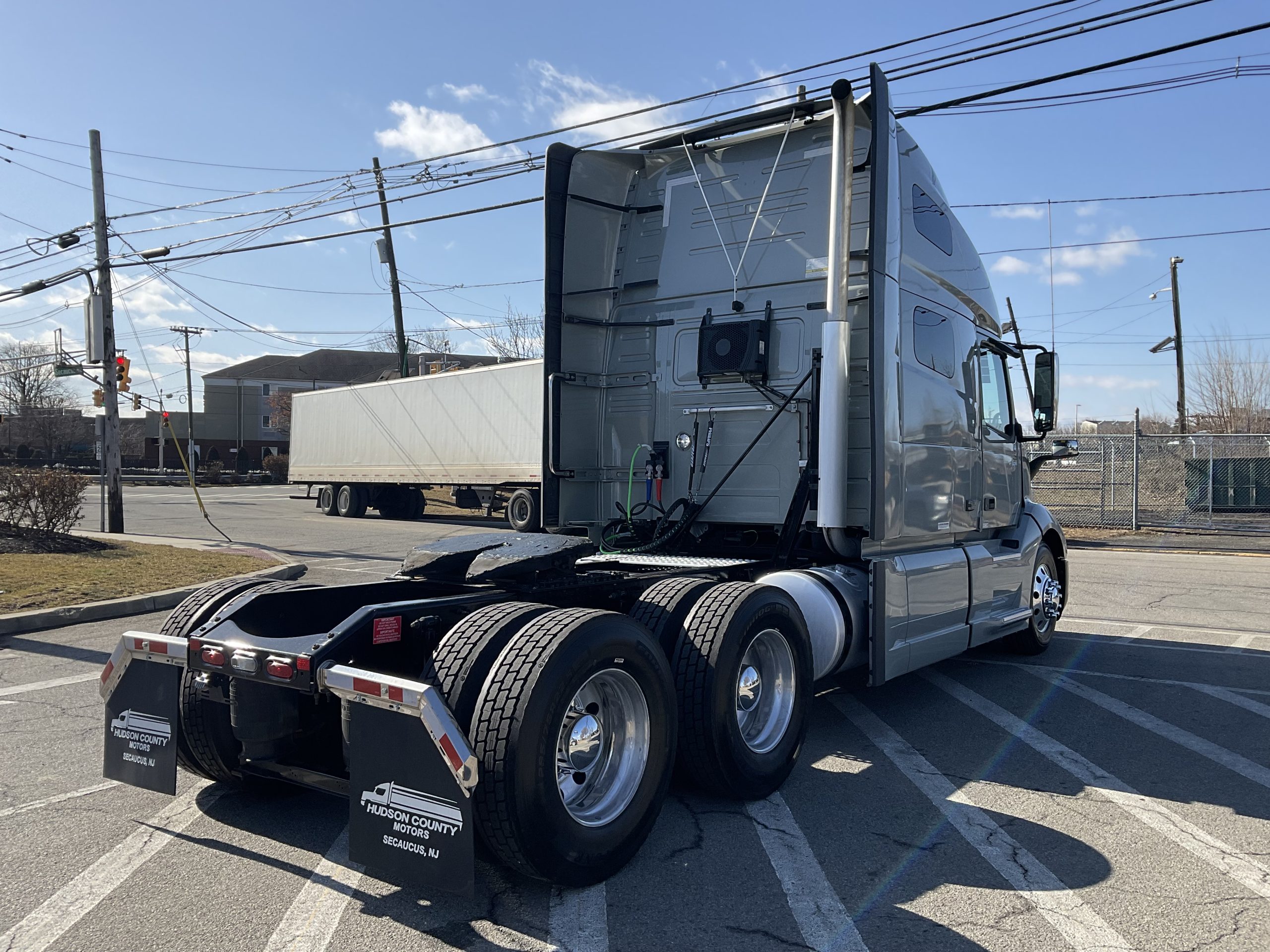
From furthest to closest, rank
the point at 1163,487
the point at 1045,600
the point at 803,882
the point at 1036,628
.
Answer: the point at 1163,487, the point at 1045,600, the point at 1036,628, the point at 803,882

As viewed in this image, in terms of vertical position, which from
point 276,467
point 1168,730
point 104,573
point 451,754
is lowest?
point 1168,730

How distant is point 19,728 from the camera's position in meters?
5.46

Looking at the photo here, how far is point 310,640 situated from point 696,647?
1.65 metres

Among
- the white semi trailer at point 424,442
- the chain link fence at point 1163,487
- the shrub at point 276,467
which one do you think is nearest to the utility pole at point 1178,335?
the chain link fence at point 1163,487

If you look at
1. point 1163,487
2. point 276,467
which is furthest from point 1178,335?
point 276,467

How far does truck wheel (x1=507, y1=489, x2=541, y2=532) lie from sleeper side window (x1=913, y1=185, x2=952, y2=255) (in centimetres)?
1668

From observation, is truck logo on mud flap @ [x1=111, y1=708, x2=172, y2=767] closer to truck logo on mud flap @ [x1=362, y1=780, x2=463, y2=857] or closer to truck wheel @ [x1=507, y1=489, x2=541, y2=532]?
truck logo on mud flap @ [x1=362, y1=780, x2=463, y2=857]

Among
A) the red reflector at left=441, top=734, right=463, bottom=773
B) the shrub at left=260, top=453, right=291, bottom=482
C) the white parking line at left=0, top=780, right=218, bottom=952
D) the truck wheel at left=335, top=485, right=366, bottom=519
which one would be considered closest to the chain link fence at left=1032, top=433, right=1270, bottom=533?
the truck wheel at left=335, top=485, right=366, bottom=519

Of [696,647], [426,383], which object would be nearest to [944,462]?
[696,647]

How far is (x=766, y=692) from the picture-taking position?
15.4ft

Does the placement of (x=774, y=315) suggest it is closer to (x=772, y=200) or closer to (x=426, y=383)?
(x=772, y=200)

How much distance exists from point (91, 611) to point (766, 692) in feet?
24.5

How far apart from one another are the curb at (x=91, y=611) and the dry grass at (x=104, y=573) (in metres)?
0.19

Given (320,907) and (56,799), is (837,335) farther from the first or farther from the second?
(56,799)
